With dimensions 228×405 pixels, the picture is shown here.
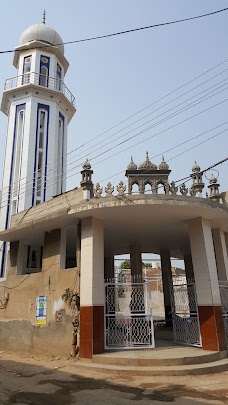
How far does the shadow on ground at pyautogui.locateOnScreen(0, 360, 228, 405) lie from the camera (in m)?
6.24

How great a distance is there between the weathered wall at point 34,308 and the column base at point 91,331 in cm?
67

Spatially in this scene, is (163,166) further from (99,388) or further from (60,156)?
(60,156)

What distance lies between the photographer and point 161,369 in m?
8.27

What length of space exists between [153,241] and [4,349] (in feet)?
26.2

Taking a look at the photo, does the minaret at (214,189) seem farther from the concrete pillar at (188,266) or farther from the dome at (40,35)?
the dome at (40,35)

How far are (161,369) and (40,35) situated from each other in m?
25.1

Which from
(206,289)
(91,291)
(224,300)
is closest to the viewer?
(91,291)

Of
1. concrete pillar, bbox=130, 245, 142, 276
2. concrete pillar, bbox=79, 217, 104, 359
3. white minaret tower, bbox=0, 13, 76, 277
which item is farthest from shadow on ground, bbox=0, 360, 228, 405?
white minaret tower, bbox=0, 13, 76, 277

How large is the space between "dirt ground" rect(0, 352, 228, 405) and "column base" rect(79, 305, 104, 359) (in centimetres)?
62

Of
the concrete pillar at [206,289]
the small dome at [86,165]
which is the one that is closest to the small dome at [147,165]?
the small dome at [86,165]

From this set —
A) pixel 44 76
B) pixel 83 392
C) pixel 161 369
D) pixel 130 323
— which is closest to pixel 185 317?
pixel 130 323

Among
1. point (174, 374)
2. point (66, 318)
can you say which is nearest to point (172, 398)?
point (174, 374)

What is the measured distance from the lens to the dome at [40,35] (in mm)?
24578

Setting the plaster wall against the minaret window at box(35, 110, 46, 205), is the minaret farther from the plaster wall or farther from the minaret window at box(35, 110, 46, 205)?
the minaret window at box(35, 110, 46, 205)
